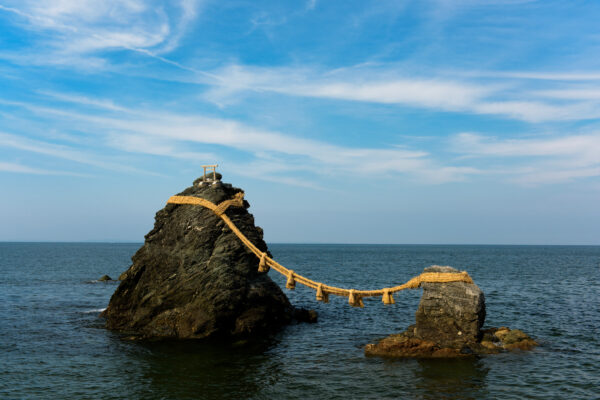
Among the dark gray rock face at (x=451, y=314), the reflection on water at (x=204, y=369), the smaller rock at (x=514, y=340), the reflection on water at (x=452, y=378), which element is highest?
the dark gray rock face at (x=451, y=314)

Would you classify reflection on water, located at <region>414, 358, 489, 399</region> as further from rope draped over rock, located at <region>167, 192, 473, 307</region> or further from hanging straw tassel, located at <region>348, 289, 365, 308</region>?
hanging straw tassel, located at <region>348, 289, 365, 308</region>

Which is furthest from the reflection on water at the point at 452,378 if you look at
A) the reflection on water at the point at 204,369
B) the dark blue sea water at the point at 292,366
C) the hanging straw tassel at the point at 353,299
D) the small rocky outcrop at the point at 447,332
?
the reflection on water at the point at 204,369

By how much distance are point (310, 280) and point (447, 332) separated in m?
6.32

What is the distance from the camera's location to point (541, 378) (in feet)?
44.0

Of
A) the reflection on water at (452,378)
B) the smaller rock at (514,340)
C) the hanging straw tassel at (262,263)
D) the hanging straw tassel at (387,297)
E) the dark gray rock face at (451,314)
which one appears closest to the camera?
the reflection on water at (452,378)

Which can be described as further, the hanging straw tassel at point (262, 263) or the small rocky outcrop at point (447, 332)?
the hanging straw tassel at point (262, 263)

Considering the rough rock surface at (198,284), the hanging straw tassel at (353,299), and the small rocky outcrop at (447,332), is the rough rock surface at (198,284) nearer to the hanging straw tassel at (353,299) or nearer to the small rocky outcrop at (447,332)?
the hanging straw tassel at (353,299)

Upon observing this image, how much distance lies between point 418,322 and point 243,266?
8221 mm

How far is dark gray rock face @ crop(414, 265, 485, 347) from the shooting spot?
16141mm

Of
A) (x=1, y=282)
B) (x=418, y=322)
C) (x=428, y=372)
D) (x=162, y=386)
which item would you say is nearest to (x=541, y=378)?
(x=428, y=372)

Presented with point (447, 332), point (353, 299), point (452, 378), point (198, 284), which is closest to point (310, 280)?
point (353, 299)

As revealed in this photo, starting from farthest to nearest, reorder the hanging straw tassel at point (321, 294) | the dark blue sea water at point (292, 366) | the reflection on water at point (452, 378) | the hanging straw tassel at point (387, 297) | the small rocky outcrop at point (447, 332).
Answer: the hanging straw tassel at point (321, 294)
the hanging straw tassel at point (387, 297)
the small rocky outcrop at point (447, 332)
the dark blue sea water at point (292, 366)
the reflection on water at point (452, 378)

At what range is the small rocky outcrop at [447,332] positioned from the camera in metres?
15.7

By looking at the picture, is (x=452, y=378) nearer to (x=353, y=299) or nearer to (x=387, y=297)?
(x=387, y=297)
